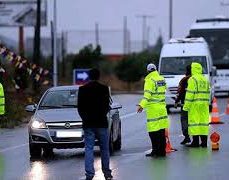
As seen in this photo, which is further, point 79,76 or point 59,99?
point 79,76

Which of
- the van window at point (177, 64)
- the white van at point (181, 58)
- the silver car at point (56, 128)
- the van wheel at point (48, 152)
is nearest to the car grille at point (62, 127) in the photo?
the silver car at point (56, 128)

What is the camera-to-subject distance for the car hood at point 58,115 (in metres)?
15.4

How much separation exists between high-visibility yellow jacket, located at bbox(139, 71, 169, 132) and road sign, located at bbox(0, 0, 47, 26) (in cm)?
4386

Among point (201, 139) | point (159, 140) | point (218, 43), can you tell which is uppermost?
point (218, 43)

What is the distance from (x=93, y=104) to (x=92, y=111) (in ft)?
0.36

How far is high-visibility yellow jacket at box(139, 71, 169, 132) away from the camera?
14.9 meters

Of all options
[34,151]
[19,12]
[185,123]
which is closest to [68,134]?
[34,151]

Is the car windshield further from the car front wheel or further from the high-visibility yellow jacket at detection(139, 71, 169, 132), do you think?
the high-visibility yellow jacket at detection(139, 71, 169, 132)

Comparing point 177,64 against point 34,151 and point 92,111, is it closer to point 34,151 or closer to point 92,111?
point 34,151

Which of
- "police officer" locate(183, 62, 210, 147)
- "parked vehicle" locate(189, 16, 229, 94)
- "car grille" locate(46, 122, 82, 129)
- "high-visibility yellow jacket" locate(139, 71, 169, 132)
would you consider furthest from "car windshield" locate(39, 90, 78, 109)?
"parked vehicle" locate(189, 16, 229, 94)

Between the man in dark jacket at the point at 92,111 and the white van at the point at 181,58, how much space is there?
17.5 metres

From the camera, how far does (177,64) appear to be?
3044 centimetres

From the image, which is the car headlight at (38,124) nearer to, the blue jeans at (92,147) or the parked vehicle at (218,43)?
the blue jeans at (92,147)

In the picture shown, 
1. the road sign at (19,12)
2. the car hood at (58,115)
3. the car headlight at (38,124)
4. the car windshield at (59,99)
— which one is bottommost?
the car headlight at (38,124)
